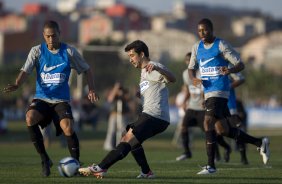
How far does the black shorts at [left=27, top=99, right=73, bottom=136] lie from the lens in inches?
543

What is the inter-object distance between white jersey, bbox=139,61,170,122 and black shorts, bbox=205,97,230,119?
170 centimetres

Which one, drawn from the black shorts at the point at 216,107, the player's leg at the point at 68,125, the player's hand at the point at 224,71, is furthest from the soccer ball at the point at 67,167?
the player's hand at the point at 224,71

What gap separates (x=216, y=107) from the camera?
1499 centimetres

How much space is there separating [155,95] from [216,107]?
1.92 m

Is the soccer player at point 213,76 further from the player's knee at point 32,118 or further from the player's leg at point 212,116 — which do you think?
the player's knee at point 32,118

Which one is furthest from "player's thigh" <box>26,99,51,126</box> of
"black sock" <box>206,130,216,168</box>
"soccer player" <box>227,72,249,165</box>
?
"soccer player" <box>227,72,249,165</box>

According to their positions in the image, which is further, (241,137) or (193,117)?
(193,117)

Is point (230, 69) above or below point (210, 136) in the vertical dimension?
above

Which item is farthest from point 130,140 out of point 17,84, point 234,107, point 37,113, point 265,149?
point 234,107

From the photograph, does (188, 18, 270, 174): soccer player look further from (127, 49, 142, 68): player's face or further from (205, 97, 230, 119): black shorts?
(127, 49, 142, 68): player's face

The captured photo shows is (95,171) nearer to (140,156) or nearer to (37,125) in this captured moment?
(140,156)

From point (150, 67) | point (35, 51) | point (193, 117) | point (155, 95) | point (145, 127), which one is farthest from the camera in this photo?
point (193, 117)

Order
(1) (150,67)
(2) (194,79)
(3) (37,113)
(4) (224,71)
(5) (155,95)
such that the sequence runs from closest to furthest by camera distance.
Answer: (1) (150,67)
(5) (155,95)
(3) (37,113)
(4) (224,71)
(2) (194,79)

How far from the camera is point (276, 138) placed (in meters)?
41.4
